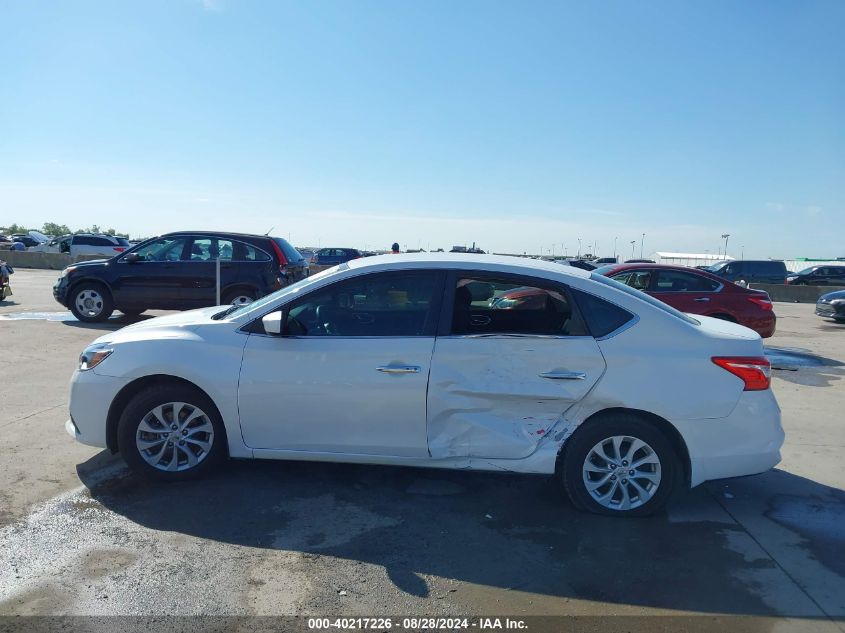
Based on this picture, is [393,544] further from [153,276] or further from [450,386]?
[153,276]

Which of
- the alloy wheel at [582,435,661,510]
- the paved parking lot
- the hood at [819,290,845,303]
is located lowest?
the paved parking lot

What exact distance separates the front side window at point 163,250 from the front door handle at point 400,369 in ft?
30.2

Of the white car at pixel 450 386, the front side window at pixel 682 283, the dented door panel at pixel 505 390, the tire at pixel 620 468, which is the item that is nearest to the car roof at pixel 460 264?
the white car at pixel 450 386

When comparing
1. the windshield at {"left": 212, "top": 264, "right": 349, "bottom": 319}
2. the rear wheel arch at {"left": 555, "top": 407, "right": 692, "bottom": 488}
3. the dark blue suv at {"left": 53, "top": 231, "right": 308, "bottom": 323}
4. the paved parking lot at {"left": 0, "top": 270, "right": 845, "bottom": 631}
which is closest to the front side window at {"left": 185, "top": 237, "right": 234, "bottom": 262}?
the dark blue suv at {"left": 53, "top": 231, "right": 308, "bottom": 323}

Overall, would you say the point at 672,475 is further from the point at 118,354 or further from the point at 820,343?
the point at 820,343

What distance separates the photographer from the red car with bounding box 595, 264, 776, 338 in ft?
36.1

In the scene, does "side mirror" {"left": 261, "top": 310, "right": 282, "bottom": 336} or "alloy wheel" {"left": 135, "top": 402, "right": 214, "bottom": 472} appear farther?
"alloy wheel" {"left": 135, "top": 402, "right": 214, "bottom": 472}

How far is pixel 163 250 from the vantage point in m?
12.4

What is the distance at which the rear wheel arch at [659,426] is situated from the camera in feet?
14.1

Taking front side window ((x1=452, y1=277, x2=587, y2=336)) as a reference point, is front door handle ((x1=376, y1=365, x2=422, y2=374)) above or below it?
below

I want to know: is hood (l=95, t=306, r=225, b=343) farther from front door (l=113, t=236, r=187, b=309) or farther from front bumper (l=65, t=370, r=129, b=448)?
front door (l=113, t=236, r=187, b=309)

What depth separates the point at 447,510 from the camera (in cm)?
443

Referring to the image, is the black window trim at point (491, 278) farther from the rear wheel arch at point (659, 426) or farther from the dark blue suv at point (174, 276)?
the dark blue suv at point (174, 276)

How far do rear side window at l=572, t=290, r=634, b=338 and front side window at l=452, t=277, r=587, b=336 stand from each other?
0.21 ft
